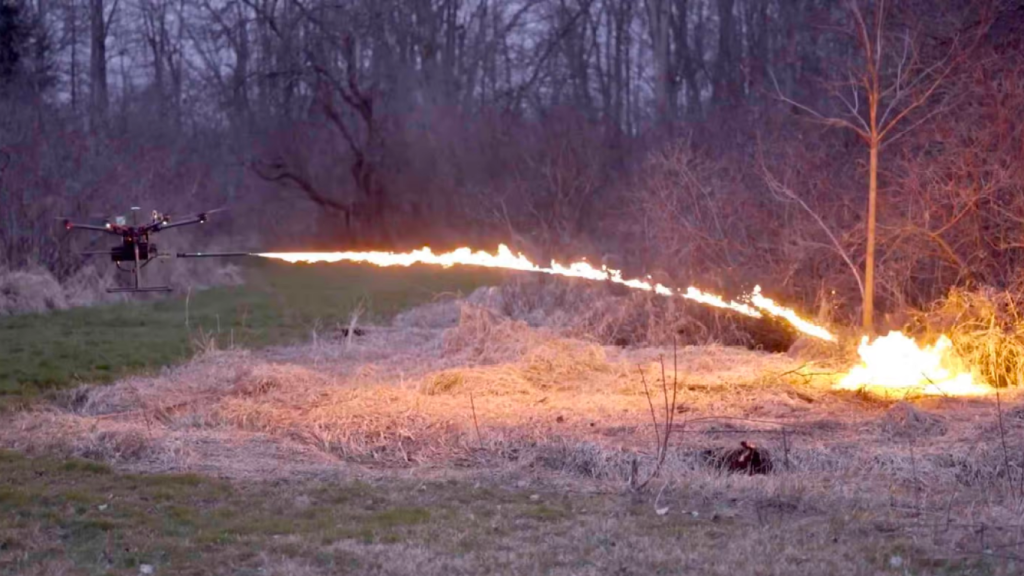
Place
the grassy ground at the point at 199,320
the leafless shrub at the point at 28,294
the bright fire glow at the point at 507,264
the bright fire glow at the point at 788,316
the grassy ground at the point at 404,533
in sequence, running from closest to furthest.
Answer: the grassy ground at the point at 404,533
the bright fire glow at the point at 507,264
the bright fire glow at the point at 788,316
the grassy ground at the point at 199,320
the leafless shrub at the point at 28,294

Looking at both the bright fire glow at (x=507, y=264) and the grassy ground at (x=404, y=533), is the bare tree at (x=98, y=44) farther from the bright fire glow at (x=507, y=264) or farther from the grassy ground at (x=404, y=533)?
the grassy ground at (x=404, y=533)

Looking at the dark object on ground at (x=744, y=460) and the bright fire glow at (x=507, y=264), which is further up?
the bright fire glow at (x=507, y=264)

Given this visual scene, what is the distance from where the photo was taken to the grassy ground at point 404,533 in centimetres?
699

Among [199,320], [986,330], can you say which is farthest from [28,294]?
[986,330]

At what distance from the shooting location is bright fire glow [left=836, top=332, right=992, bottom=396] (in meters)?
12.8

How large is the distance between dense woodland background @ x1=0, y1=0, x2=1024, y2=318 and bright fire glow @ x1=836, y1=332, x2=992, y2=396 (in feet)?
7.73

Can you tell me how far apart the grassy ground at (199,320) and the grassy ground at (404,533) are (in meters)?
5.59

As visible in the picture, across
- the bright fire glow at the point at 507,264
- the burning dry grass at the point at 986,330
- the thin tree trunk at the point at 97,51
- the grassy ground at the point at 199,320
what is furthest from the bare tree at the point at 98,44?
the burning dry grass at the point at 986,330

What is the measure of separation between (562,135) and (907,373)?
16.1 m

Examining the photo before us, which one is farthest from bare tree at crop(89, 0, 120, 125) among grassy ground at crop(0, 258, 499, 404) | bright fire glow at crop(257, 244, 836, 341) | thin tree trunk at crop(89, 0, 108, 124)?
bright fire glow at crop(257, 244, 836, 341)

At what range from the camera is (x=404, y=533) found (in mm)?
7738

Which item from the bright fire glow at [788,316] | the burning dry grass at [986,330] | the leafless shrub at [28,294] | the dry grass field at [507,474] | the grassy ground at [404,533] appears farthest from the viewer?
the leafless shrub at [28,294]

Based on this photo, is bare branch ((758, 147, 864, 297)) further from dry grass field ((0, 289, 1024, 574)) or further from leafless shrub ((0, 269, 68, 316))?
leafless shrub ((0, 269, 68, 316))

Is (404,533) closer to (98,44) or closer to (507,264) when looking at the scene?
(507,264)
